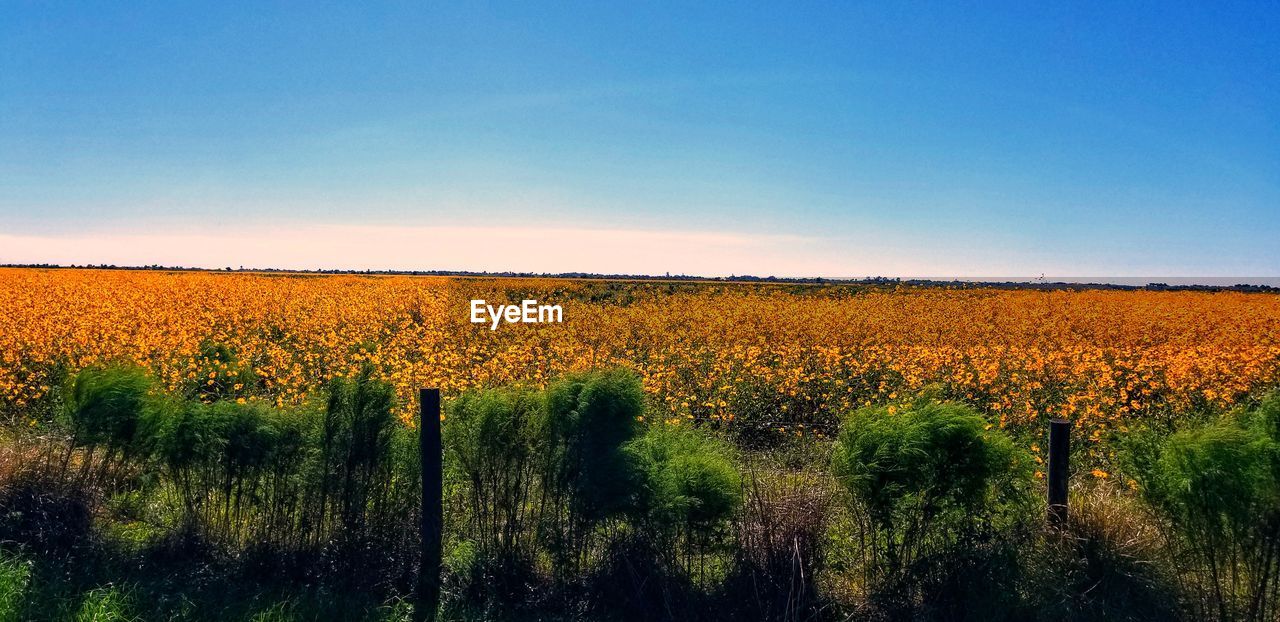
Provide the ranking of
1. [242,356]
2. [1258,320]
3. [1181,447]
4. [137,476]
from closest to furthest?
[1181,447] → [137,476] → [242,356] → [1258,320]

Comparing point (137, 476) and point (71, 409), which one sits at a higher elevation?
point (71, 409)

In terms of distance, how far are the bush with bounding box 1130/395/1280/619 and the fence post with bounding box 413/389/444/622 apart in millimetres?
4351

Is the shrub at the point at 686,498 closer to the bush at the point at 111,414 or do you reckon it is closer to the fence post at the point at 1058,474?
the fence post at the point at 1058,474

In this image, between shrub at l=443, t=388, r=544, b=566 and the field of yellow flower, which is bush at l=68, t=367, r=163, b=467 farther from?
shrub at l=443, t=388, r=544, b=566

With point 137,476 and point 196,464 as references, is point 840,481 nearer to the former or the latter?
point 196,464

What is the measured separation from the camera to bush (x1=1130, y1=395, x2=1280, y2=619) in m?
3.72

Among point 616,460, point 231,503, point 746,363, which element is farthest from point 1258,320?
point 231,503

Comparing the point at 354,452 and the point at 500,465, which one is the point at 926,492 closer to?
the point at 500,465

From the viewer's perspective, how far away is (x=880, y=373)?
437 inches

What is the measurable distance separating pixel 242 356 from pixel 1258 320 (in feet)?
93.1

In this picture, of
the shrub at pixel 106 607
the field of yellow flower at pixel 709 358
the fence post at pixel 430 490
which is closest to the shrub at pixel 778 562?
the fence post at pixel 430 490

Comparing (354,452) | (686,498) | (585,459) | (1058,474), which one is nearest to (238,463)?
(354,452)

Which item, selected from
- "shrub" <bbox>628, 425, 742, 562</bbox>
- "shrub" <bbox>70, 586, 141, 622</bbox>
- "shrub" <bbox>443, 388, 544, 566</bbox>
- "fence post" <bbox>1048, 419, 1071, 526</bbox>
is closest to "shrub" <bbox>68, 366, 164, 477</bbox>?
"shrub" <bbox>70, 586, 141, 622</bbox>

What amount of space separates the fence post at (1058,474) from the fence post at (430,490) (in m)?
3.97
